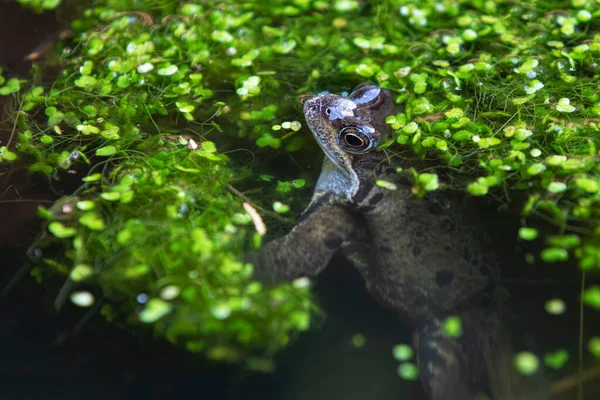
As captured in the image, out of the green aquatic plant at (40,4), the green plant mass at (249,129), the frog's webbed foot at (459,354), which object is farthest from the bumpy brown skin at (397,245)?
the green aquatic plant at (40,4)

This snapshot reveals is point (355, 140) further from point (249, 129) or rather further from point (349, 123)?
point (249, 129)

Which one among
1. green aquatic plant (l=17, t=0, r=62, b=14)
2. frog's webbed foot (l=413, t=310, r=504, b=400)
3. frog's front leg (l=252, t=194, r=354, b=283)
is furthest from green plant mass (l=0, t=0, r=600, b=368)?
frog's webbed foot (l=413, t=310, r=504, b=400)

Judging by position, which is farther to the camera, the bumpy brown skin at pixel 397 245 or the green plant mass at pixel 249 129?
the bumpy brown skin at pixel 397 245

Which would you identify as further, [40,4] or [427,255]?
[40,4]

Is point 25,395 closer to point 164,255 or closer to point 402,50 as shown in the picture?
point 164,255

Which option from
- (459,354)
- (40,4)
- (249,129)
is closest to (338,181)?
(249,129)

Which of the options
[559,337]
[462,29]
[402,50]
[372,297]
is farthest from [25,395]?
[462,29]

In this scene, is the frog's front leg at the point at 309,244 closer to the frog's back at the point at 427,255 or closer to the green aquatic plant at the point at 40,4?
the frog's back at the point at 427,255
